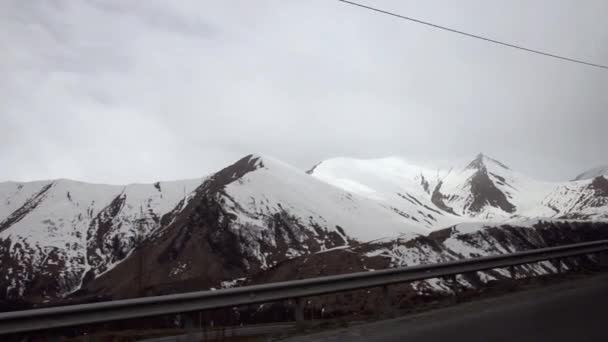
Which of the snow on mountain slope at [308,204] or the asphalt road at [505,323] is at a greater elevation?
the snow on mountain slope at [308,204]

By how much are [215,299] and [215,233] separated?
108m

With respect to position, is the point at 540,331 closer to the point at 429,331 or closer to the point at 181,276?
the point at 429,331

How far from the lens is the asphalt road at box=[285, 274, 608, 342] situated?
702 cm

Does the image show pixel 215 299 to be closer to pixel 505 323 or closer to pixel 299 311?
pixel 299 311

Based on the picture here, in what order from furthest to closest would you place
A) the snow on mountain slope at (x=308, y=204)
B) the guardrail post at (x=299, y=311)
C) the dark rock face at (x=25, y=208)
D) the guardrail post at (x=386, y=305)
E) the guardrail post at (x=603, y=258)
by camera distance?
the dark rock face at (x=25, y=208)
the snow on mountain slope at (x=308, y=204)
the guardrail post at (x=603, y=258)
the guardrail post at (x=386, y=305)
the guardrail post at (x=299, y=311)

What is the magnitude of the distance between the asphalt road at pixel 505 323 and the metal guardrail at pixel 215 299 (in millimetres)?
920

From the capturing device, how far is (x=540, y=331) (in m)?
7.15

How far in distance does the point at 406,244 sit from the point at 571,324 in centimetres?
4649

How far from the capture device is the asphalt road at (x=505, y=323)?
702 centimetres

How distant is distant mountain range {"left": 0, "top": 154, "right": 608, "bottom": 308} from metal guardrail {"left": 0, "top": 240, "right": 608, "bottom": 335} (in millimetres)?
40061

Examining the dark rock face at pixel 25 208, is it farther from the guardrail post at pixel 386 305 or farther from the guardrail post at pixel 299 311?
the guardrail post at pixel 386 305

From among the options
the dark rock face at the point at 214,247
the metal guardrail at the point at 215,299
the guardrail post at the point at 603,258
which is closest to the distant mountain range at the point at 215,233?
the dark rock face at the point at 214,247

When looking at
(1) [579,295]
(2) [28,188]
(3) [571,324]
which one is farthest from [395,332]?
(2) [28,188]

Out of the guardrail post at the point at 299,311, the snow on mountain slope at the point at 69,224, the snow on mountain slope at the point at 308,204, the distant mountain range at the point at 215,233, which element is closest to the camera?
the guardrail post at the point at 299,311
